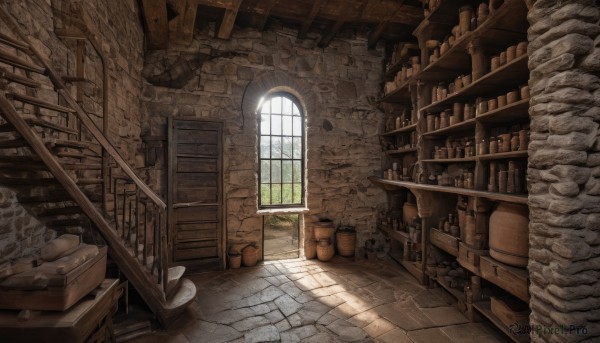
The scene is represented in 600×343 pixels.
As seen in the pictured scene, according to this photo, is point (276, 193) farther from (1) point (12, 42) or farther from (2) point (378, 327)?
(1) point (12, 42)

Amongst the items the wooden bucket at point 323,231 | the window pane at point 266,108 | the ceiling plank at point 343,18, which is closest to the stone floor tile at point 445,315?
the wooden bucket at point 323,231

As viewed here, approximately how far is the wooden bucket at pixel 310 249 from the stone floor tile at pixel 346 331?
6.15ft

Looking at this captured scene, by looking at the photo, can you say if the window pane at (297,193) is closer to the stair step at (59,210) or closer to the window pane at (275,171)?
the window pane at (275,171)

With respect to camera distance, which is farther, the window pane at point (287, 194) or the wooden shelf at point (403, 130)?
the window pane at point (287, 194)

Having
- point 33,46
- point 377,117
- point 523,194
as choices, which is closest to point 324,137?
point 377,117

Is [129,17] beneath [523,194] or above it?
above

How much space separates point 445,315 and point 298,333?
1.67 meters

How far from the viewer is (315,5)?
3830 mm

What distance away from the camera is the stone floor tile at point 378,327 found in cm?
260

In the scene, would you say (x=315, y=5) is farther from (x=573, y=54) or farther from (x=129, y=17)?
(x=573, y=54)

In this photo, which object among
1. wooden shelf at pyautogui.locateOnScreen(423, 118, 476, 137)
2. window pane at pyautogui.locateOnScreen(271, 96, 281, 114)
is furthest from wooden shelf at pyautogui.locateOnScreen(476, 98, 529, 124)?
window pane at pyautogui.locateOnScreen(271, 96, 281, 114)

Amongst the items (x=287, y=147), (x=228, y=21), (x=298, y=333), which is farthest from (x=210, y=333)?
(x=228, y=21)

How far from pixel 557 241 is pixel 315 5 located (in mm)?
3879

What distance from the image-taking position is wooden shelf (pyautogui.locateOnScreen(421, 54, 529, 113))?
2.40 m
